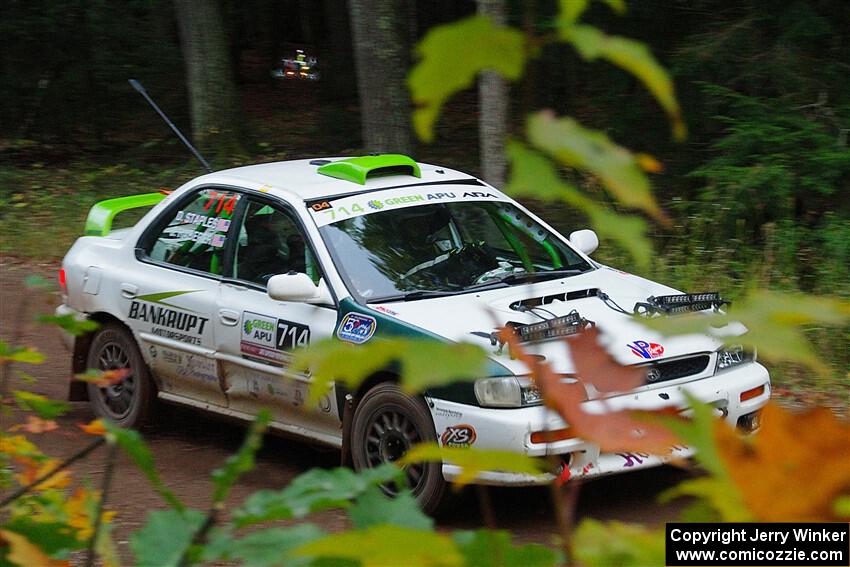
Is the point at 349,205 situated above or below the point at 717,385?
above

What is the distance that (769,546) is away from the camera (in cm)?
143

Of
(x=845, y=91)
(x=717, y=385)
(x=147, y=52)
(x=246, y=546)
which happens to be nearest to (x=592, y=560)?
(x=246, y=546)

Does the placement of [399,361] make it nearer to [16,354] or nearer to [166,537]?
[166,537]

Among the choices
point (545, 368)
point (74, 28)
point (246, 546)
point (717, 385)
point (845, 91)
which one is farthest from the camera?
point (74, 28)

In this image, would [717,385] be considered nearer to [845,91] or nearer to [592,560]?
[592,560]

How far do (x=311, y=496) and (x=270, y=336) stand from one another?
4.60m

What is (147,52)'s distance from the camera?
63.7ft

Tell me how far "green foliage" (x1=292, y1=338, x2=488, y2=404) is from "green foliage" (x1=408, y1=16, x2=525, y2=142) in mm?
243

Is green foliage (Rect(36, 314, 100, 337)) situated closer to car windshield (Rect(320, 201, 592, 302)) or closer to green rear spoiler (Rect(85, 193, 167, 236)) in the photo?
car windshield (Rect(320, 201, 592, 302))

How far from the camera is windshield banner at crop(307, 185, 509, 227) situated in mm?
6598

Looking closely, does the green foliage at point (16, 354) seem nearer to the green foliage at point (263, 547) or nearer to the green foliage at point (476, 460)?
the green foliage at point (263, 547)

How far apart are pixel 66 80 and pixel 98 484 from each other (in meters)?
14.2

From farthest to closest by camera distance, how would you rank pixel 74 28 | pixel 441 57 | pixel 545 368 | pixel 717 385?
pixel 74 28
pixel 717 385
pixel 545 368
pixel 441 57

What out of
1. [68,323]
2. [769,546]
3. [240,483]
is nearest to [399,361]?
[769,546]
